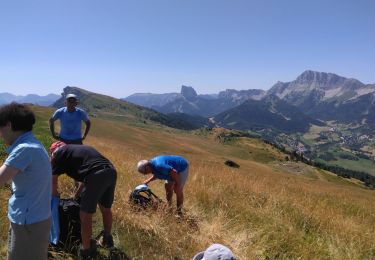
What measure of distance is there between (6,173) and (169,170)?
14.2 feet

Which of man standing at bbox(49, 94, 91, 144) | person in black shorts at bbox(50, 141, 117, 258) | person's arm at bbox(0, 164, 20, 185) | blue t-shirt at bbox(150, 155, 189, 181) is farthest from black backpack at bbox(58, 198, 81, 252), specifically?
man standing at bbox(49, 94, 91, 144)

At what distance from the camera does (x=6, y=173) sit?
12.7 feet

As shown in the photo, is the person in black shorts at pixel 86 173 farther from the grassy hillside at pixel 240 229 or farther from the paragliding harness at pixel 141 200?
the paragliding harness at pixel 141 200

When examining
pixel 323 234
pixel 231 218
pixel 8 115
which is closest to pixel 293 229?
pixel 323 234

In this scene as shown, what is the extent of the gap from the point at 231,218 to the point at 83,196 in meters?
3.42

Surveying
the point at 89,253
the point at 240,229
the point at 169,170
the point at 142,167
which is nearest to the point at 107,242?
the point at 89,253

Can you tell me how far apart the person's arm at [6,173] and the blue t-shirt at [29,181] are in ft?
0.14

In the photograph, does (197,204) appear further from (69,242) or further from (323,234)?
(69,242)

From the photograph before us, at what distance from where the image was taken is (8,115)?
3.98m

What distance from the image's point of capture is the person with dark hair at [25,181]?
13.0ft

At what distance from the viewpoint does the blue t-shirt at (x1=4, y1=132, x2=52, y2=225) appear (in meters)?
3.95

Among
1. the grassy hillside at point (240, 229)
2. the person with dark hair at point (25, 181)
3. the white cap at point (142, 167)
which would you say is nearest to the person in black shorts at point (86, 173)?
the grassy hillside at point (240, 229)

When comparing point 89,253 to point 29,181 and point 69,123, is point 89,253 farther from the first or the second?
point 69,123

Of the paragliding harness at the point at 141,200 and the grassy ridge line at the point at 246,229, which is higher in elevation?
the paragliding harness at the point at 141,200
